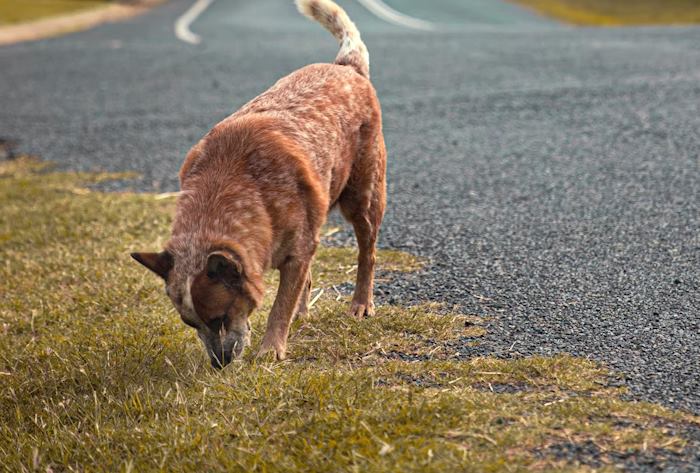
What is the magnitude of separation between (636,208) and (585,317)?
231 centimetres

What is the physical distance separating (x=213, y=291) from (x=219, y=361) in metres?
0.39

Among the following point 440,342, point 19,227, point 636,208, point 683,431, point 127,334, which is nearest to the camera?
point 683,431

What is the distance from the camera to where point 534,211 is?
7.50 metres

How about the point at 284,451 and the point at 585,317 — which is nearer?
the point at 284,451

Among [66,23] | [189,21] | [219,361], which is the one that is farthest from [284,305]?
[189,21]

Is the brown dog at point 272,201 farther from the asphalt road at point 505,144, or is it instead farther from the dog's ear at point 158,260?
the asphalt road at point 505,144

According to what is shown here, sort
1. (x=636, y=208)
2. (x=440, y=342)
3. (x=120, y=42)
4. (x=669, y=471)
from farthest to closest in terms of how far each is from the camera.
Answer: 1. (x=120, y=42)
2. (x=636, y=208)
3. (x=440, y=342)
4. (x=669, y=471)

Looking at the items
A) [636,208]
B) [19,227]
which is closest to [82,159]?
[19,227]

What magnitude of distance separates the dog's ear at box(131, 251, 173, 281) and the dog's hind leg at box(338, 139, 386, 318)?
1394 millimetres

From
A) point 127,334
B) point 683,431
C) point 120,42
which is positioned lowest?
point 120,42

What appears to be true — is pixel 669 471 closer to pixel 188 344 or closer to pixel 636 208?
pixel 188 344

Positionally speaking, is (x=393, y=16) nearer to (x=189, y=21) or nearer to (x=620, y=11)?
(x=189, y=21)

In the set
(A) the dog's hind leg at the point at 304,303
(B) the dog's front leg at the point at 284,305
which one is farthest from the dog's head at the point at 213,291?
(A) the dog's hind leg at the point at 304,303

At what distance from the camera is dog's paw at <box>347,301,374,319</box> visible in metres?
5.66
